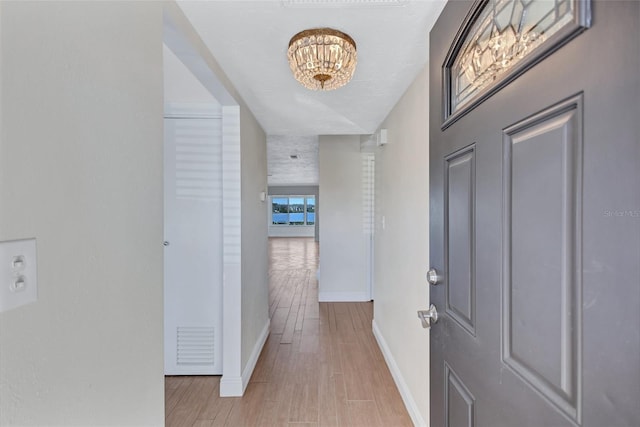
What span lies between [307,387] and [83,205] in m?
2.06

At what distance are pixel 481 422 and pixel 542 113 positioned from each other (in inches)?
29.7

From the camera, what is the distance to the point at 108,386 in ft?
2.49

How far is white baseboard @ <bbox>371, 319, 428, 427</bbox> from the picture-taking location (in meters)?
1.76

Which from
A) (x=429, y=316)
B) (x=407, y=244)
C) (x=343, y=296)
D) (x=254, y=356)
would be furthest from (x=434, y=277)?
(x=343, y=296)

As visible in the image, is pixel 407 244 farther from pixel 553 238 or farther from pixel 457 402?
pixel 553 238

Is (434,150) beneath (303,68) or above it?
beneath

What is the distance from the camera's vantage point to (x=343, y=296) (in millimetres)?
4238

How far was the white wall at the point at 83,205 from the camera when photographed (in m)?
0.53

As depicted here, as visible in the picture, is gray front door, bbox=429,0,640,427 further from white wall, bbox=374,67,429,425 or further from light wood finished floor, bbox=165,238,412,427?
light wood finished floor, bbox=165,238,412,427

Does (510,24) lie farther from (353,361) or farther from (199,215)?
(353,361)

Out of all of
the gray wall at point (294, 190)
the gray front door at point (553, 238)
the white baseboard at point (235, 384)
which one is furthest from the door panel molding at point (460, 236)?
the gray wall at point (294, 190)

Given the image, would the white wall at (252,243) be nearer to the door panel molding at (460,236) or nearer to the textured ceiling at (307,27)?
the textured ceiling at (307,27)

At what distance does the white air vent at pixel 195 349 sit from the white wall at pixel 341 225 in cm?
209

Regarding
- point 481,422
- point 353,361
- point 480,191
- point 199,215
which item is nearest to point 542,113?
point 480,191
